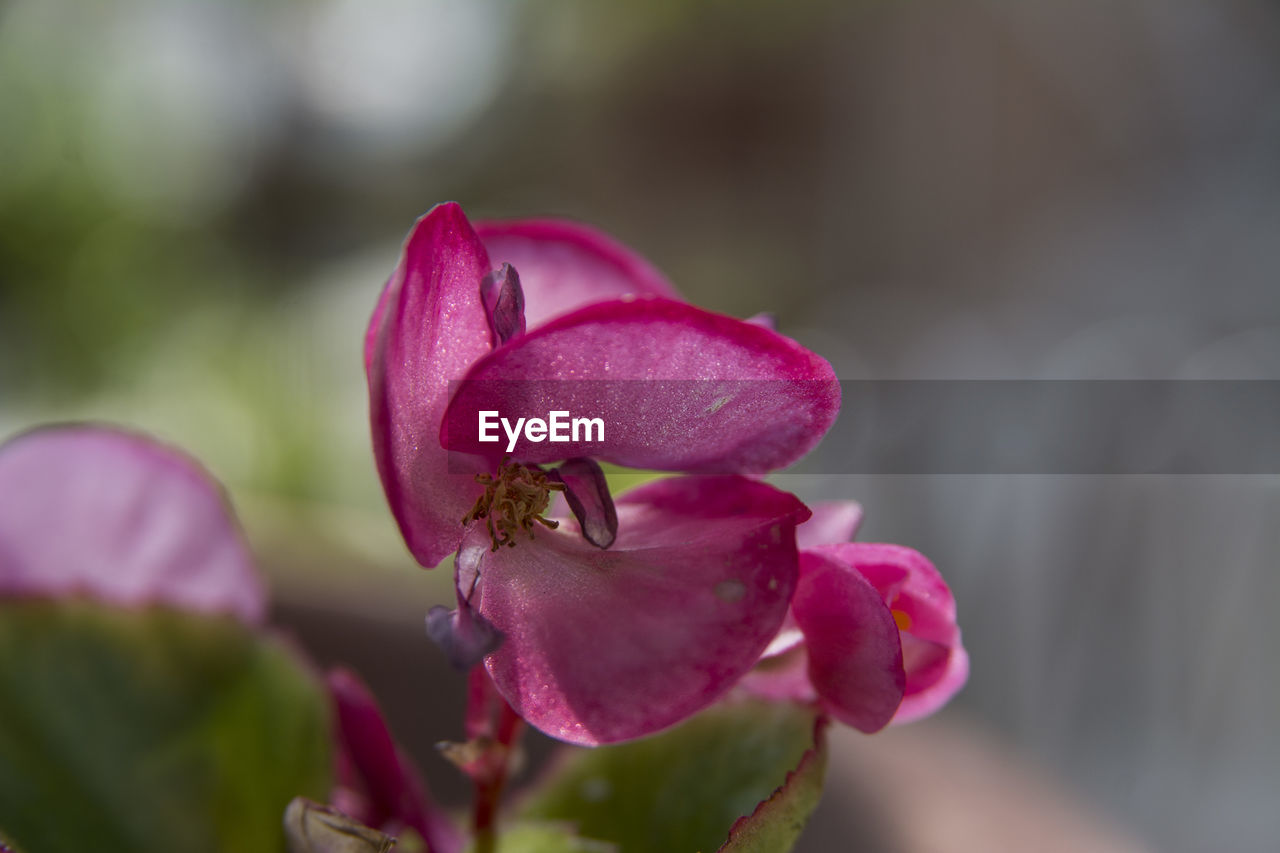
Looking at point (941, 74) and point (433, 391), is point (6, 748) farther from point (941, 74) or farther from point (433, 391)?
point (941, 74)

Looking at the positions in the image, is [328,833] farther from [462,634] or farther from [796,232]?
[796,232]

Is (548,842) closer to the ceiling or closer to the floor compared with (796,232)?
closer to the ceiling

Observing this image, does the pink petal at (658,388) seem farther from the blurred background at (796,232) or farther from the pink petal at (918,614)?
the blurred background at (796,232)

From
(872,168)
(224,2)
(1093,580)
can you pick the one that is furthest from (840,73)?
(1093,580)

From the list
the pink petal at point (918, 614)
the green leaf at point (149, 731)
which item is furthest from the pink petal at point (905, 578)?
the green leaf at point (149, 731)

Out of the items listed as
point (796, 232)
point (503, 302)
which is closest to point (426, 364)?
point (503, 302)

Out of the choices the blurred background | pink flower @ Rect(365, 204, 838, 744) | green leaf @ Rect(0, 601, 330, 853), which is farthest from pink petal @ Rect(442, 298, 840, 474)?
the blurred background

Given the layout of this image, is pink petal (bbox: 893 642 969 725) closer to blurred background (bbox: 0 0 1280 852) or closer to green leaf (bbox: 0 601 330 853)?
green leaf (bbox: 0 601 330 853)
